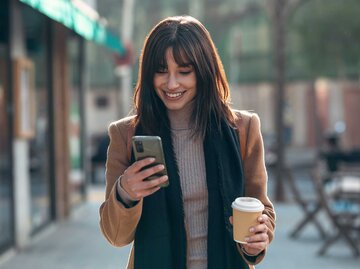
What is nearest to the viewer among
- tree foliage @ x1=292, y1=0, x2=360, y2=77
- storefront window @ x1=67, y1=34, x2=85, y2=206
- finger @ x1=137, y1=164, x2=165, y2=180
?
finger @ x1=137, y1=164, x2=165, y2=180

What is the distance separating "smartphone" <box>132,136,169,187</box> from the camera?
5.61 ft

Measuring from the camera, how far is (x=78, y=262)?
6398 mm

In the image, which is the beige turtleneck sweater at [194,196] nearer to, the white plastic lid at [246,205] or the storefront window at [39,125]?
the white plastic lid at [246,205]

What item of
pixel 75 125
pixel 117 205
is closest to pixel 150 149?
pixel 117 205

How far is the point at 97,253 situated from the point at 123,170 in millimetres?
5094

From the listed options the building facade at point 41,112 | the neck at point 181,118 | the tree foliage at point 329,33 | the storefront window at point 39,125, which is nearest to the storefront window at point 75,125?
the building facade at point 41,112

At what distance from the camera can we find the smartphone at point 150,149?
1710mm

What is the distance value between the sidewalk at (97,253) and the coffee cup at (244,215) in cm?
444

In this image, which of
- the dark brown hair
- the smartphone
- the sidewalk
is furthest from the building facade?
the smartphone

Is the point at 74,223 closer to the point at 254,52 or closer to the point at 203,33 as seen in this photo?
the point at 203,33

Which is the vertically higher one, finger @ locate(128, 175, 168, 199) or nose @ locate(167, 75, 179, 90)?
nose @ locate(167, 75, 179, 90)

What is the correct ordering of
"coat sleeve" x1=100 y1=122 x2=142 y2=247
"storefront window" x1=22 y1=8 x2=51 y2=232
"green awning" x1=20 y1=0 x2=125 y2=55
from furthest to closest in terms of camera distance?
"storefront window" x1=22 y1=8 x2=51 y2=232 < "green awning" x1=20 y1=0 x2=125 y2=55 < "coat sleeve" x1=100 y1=122 x2=142 y2=247

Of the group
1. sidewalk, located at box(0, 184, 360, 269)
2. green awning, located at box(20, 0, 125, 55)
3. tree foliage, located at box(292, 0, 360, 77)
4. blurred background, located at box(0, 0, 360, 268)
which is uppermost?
tree foliage, located at box(292, 0, 360, 77)

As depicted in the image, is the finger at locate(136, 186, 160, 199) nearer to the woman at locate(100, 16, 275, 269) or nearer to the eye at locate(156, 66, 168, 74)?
the woman at locate(100, 16, 275, 269)
